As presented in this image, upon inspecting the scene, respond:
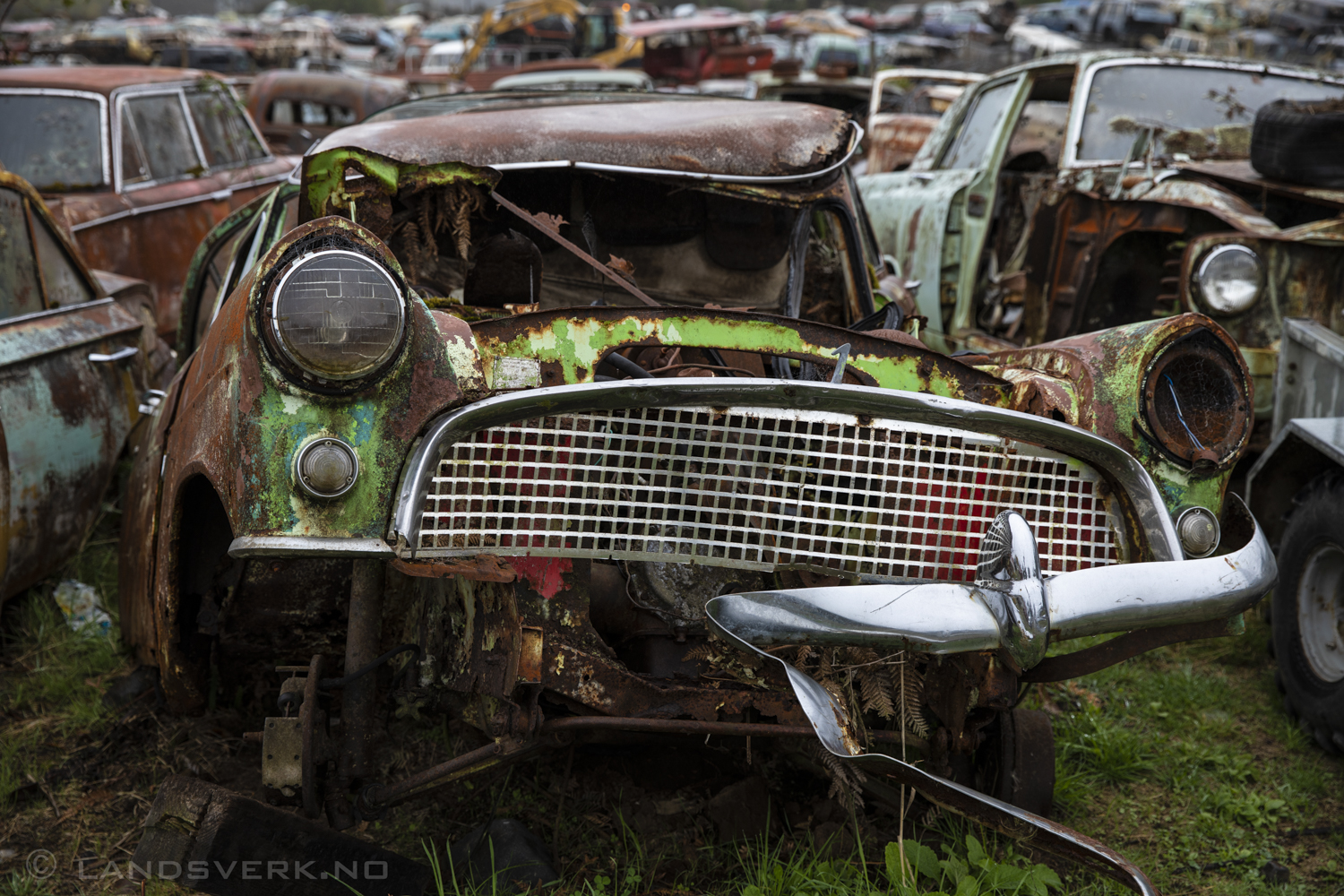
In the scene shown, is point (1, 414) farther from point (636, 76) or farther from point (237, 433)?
point (636, 76)

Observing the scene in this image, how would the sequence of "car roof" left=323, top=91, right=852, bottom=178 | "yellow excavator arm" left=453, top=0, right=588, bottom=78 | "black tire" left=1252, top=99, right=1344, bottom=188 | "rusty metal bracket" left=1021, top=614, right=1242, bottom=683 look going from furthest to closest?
"yellow excavator arm" left=453, top=0, right=588, bottom=78, "black tire" left=1252, top=99, right=1344, bottom=188, "car roof" left=323, top=91, right=852, bottom=178, "rusty metal bracket" left=1021, top=614, right=1242, bottom=683

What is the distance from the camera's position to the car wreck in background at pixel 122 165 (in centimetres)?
570

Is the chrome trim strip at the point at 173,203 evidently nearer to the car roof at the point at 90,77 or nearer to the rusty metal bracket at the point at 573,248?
the car roof at the point at 90,77

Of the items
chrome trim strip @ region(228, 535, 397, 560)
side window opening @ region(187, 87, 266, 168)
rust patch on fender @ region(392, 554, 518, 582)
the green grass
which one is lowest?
the green grass

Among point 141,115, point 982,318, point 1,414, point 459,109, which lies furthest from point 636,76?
point 1,414

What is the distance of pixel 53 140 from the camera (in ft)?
19.1

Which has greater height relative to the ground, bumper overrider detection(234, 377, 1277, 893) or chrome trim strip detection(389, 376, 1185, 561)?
chrome trim strip detection(389, 376, 1185, 561)

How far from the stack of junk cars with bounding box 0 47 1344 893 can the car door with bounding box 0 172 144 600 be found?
2 centimetres

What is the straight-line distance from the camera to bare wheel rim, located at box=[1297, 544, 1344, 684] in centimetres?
307

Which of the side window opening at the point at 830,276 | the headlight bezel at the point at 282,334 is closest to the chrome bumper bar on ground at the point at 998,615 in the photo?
the headlight bezel at the point at 282,334

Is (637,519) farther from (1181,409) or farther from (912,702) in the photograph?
(1181,409)

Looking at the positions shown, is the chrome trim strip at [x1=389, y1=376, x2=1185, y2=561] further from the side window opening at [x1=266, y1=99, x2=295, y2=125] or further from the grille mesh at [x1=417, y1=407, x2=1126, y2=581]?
the side window opening at [x1=266, y1=99, x2=295, y2=125]

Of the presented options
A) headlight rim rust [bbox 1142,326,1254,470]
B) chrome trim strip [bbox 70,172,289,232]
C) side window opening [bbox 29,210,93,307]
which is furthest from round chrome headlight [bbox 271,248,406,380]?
chrome trim strip [bbox 70,172,289,232]

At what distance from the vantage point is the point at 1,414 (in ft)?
10.4
